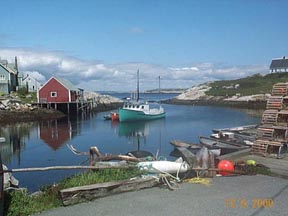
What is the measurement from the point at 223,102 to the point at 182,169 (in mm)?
108025

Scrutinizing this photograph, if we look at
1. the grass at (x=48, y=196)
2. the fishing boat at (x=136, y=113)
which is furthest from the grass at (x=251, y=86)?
the grass at (x=48, y=196)

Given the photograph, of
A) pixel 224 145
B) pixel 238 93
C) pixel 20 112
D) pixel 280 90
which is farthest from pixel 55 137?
pixel 238 93

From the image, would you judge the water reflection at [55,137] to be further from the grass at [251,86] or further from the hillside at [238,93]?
the grass at [251,86]

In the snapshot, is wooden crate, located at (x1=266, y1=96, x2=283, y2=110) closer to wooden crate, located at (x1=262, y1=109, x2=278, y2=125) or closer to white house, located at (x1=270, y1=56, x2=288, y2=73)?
wooden crate, located at (x1=262, y1=109, x2=278, y2=125)

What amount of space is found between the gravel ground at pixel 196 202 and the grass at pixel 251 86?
106 meters

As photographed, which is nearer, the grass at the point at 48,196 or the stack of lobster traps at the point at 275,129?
the grass at the point at 48,196

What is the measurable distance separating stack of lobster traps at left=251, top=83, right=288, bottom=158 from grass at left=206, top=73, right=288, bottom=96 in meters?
98.9

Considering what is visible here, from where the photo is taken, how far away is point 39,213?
745 cm

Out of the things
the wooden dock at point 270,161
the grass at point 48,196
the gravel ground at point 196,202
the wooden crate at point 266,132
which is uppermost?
the wooden crate at point 266,132

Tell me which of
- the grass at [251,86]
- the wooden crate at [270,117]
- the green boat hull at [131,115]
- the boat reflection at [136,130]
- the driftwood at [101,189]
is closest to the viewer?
the driftwood at [101,189]

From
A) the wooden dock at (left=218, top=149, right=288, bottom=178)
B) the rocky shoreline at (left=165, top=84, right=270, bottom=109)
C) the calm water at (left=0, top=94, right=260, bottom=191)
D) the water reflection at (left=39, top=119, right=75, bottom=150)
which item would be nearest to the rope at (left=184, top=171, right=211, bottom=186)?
the wooden dock at (left=218, top=149, right=288, bottom=178)

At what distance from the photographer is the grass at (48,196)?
758cm

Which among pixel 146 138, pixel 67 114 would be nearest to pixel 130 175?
pixel 146 138

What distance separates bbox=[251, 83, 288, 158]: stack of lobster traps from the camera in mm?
14297
